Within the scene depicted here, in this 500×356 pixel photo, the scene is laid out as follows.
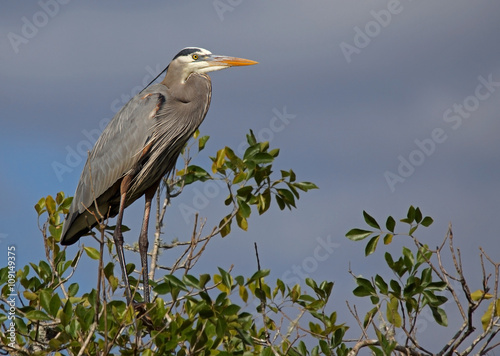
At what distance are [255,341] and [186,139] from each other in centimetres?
262

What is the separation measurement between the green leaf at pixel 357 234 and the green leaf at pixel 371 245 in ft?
0.14

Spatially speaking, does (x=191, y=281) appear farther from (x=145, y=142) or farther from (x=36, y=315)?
(x=145, y=142)

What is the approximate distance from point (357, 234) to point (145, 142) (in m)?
2.54

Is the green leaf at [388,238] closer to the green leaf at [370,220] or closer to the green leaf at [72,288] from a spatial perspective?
the green leaf at [370,220]

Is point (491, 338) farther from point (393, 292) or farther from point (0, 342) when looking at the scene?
point (0, 342)

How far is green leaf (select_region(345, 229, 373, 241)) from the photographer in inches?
150

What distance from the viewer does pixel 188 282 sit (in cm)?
329

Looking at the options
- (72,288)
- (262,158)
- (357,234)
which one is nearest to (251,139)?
(262,158)

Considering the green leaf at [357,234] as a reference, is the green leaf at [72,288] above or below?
above

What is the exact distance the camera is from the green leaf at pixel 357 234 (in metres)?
3.82

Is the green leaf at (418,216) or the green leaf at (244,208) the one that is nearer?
the green leaf at (418,216)

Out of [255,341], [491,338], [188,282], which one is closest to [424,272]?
[491,338]

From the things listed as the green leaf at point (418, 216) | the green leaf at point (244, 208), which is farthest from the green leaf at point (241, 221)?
the green leaf at point (418, 216)

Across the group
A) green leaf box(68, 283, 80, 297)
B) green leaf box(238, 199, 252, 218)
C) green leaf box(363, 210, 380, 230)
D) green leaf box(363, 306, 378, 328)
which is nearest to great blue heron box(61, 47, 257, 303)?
green leaf box(68, 283, 80, 297)
